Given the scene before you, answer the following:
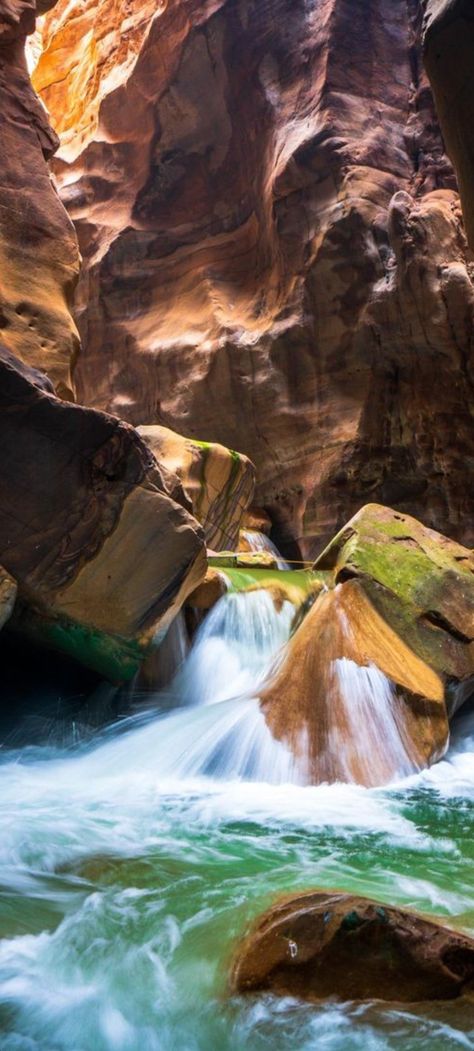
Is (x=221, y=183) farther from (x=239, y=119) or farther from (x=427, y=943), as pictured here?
(x=427, y=943)

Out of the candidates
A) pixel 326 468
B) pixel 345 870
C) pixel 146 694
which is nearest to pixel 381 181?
pixel 326 468

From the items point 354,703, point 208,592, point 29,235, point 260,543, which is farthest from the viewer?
point 260,543

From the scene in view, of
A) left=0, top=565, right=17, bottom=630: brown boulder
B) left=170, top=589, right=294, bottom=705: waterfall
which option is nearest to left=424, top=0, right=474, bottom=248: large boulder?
left=0, top=565, right=17, bottom=630: brown boulder

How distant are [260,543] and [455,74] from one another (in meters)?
10.1

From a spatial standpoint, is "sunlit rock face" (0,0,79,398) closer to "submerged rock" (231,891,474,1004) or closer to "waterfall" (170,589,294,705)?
"waterfall" (170,589,294,705)

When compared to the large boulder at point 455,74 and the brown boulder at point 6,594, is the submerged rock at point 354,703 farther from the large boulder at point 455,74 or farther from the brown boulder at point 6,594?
the large boulder at point 455,74

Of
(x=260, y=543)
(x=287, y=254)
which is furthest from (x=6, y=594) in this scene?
(x=287, y=254)

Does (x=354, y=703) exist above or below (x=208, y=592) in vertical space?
below

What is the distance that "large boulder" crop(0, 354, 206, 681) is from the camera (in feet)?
16.0

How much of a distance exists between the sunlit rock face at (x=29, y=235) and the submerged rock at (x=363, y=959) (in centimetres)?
505

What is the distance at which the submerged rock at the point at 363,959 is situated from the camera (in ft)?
6.08

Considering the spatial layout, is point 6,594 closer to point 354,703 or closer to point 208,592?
point 354,703

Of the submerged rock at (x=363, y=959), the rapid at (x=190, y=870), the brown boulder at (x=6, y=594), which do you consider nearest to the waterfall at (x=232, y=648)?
the rapid at (x=190, y=870)

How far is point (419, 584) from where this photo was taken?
5.94 metres
